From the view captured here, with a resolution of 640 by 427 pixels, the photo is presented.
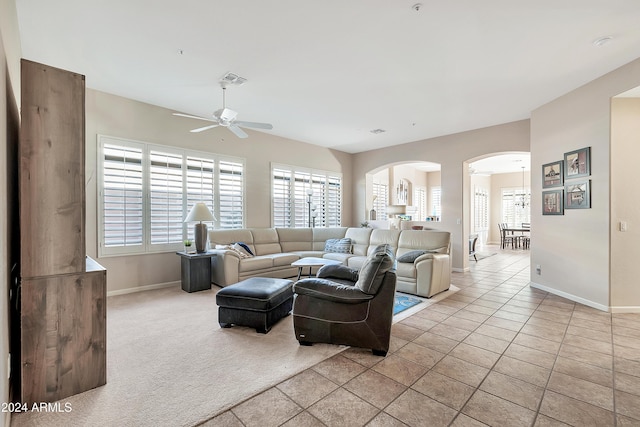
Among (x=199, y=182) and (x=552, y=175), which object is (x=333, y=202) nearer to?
(x=199, y=182)

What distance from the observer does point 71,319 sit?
201 centimetres

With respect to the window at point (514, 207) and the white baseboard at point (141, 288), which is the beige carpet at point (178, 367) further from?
the window at point (514, 207)

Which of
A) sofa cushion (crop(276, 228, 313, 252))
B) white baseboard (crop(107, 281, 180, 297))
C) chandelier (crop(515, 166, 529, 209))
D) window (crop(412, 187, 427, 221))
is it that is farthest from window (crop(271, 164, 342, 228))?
chandelier (crop(515, 166, 529, 209))

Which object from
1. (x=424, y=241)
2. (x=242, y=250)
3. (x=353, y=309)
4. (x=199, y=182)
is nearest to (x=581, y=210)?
(x=424, y=241)

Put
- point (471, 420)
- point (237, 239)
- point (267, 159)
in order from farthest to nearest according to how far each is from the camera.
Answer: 1. point (267, 159)
2. point (237, 239)
3. point (471, 420)

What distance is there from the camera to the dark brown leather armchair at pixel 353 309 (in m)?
2.57

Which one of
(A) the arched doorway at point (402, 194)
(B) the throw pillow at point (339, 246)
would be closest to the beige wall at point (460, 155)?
(A) the arched doorway at point (402, 194)

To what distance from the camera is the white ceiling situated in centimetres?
256

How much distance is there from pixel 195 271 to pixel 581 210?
5.86m

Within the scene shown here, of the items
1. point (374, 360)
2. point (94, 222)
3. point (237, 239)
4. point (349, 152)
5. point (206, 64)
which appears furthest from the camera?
point (349, 152)

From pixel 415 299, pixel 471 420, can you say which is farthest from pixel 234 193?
pixel 471 420

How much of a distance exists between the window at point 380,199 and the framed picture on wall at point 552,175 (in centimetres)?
485

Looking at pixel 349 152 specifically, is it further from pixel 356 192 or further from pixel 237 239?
pixel 237 239

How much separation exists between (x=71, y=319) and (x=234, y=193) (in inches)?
161
